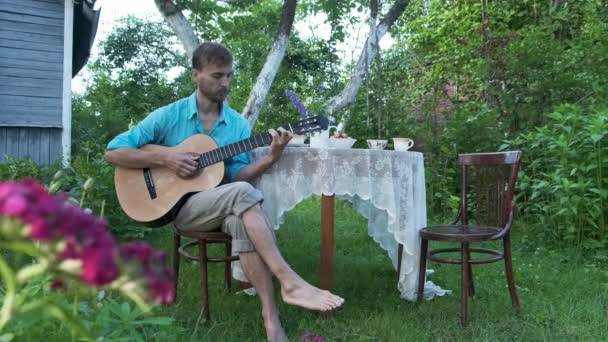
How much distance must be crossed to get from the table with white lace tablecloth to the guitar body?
0.95ft

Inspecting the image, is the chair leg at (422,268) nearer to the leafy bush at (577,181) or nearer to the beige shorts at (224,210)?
the beige shorts at (224,210)

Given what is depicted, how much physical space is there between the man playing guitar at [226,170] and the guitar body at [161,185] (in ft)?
0.13

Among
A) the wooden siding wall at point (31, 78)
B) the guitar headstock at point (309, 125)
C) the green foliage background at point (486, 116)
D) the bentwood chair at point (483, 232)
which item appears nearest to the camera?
the bentwood chair at point (483, 232)

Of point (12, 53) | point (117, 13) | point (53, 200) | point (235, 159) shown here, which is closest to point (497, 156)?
point (235, 159)

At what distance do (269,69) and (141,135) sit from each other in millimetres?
2949

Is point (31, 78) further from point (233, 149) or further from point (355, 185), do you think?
point (355, 185)

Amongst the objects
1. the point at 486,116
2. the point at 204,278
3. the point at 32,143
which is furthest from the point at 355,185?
the point at 32,143

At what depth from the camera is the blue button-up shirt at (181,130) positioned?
2826 mm

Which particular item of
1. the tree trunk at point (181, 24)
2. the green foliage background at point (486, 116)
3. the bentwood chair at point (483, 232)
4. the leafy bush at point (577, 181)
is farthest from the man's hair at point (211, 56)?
the tree trunk at point (181, 24)

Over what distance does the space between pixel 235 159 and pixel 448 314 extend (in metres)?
1.33

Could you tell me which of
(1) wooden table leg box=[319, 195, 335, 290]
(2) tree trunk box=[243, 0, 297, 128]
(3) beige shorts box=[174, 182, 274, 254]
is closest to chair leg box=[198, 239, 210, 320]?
(3) beige shorts box=[174, 182, 274, 254]

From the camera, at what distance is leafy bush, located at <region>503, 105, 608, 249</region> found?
13.1ft

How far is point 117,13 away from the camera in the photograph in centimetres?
1836

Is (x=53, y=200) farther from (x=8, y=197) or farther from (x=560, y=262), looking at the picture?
(x=560, y=262)
